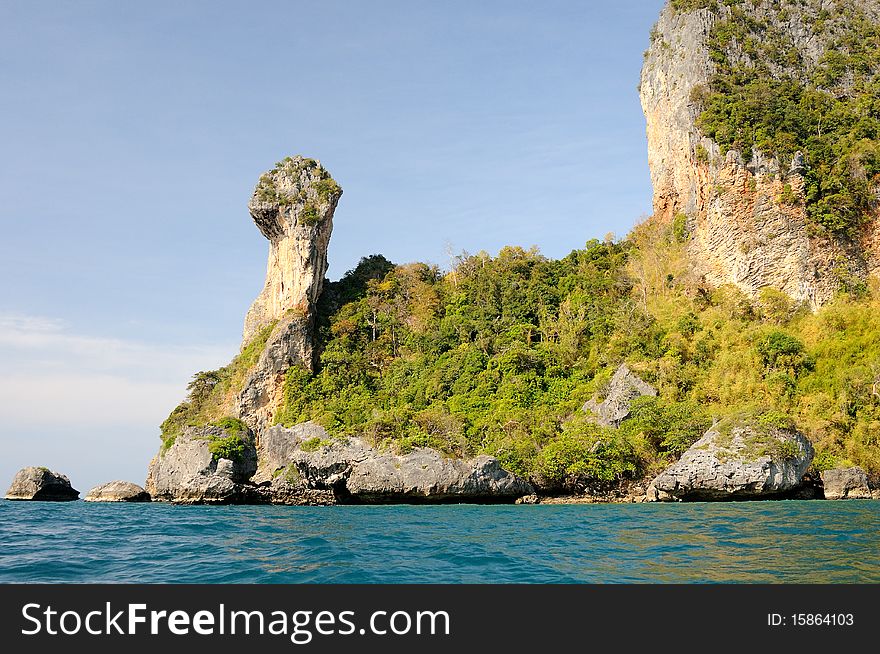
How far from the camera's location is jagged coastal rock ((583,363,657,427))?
124ft

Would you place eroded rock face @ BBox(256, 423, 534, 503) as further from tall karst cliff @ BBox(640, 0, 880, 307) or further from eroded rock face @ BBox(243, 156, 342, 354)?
tall karst cliff @ BBox(640, 0, 880, 307)

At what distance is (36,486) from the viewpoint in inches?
1786

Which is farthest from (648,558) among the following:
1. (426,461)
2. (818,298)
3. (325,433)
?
(818,298)

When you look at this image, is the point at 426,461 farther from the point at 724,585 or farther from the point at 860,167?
the point at 860,167

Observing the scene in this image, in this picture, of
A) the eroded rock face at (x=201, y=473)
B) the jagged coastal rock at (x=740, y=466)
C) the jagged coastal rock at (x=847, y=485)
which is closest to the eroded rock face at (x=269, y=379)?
the eroded rock face at (x=201, y=473)

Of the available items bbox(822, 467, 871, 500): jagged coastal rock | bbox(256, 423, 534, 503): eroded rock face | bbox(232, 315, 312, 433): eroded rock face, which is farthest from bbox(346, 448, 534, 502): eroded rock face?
bbox(232, 315, 312, 433): eroded rock face

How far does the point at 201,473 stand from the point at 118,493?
1119 centimetres

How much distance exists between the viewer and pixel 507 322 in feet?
171

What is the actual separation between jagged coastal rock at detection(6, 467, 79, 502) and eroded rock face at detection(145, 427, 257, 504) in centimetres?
1064

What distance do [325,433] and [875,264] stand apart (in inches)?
1469

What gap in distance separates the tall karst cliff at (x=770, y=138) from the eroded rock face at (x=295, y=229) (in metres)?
28.1

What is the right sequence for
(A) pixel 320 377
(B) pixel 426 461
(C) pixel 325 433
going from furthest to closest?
1. (A) pixel 320 377
2. (C) pixel 325 433
3. (B) pixel 426 461

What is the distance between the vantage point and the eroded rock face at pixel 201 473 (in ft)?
124

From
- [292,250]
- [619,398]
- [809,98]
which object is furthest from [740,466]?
[292,250]
